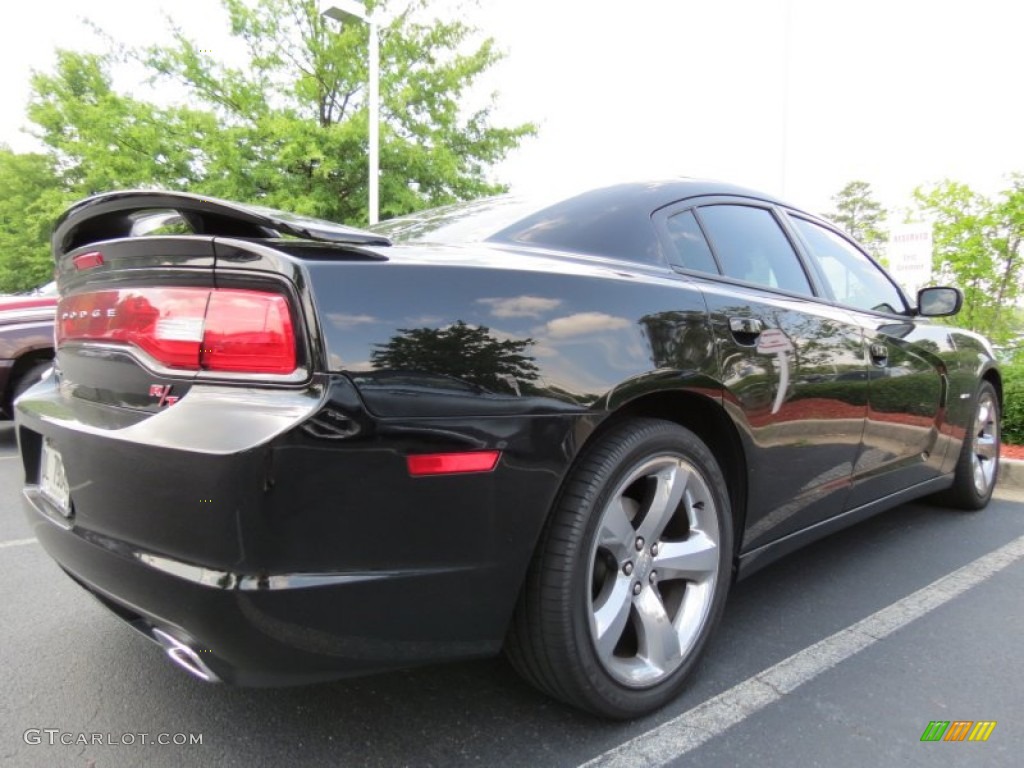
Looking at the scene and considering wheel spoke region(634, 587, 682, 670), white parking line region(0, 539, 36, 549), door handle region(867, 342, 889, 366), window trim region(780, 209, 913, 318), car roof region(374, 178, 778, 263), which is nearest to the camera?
wheel spoke region(634, 587, 682, 670)

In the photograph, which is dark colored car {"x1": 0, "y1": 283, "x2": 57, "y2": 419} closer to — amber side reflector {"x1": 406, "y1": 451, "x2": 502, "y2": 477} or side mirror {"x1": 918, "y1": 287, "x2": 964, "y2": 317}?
amber side reflector {"x1": 406, "y1": 451, "x2": 502, "y2": 477}

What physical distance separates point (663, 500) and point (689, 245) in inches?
36.0

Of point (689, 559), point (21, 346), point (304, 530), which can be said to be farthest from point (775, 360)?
point (21, 346)

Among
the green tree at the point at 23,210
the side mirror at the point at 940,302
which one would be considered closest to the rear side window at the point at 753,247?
the side mirror at the point at 940,302

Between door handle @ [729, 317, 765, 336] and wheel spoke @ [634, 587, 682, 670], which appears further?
door handle @ [729, 317, 765, 336]

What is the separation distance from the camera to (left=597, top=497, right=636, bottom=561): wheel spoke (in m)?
1.84

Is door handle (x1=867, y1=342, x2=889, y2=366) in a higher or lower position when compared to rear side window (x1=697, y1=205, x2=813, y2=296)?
lower

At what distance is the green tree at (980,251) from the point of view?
882cm

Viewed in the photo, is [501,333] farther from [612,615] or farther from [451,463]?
[612,615]

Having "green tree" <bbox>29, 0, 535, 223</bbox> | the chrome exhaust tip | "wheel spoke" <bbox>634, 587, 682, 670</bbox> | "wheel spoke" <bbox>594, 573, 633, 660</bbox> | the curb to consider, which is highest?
"green tree" <bbox>29, 0, 535, 223</bbox>

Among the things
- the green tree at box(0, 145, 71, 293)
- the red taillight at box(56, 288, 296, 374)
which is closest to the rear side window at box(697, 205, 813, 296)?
the red taillight at box(56, 288, 296, 374)

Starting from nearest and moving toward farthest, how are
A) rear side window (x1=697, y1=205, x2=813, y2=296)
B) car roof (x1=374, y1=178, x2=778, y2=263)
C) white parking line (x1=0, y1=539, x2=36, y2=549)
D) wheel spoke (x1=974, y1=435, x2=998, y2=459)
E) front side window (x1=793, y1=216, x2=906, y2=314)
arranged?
car roof (x1=374, y1=178, x2=778, y2=263) < rear side window (x1=697, y1=205, x2=813, y2=296) < front side window (x1=793, y1=216, x2=906, y2=314) < white parking line (x1=0, y1=539, x2=36, y2=549) < wheel spoke (x1=974, y1=435, x2=998, y2=459)

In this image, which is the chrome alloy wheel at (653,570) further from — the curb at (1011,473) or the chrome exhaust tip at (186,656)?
the curb at (1011,473)

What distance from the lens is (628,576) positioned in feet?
6.32
